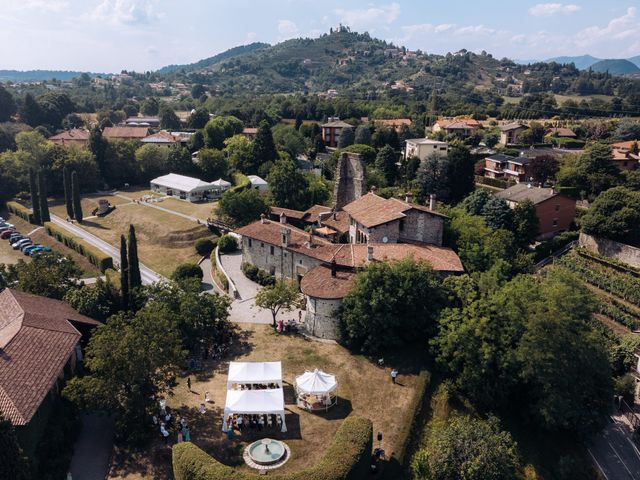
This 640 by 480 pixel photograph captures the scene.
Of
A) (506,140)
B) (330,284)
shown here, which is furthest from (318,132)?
(330,284)

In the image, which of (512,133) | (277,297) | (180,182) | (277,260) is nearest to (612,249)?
(277,260)

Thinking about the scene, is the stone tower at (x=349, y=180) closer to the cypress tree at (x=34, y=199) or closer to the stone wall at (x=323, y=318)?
the stone wall at (x=323, y=318)

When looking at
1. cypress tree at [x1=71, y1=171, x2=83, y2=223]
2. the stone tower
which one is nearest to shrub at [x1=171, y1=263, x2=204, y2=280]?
the stone tower

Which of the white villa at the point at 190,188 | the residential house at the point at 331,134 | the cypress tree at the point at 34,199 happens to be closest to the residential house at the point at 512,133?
the residential house at the point at 331,134

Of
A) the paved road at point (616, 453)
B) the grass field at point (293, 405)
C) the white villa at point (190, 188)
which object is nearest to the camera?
the grass field at point (293, 405)

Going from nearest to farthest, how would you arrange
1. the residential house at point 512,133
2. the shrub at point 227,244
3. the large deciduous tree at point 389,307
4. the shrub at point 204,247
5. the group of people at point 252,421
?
the group of people at point 252,421 → the large deciduous tree at point 389,307 → the shrub at point 227,244 → the shrub at point 204,247 → the residential house at point 512,133

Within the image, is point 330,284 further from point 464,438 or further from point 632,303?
point 632,303
